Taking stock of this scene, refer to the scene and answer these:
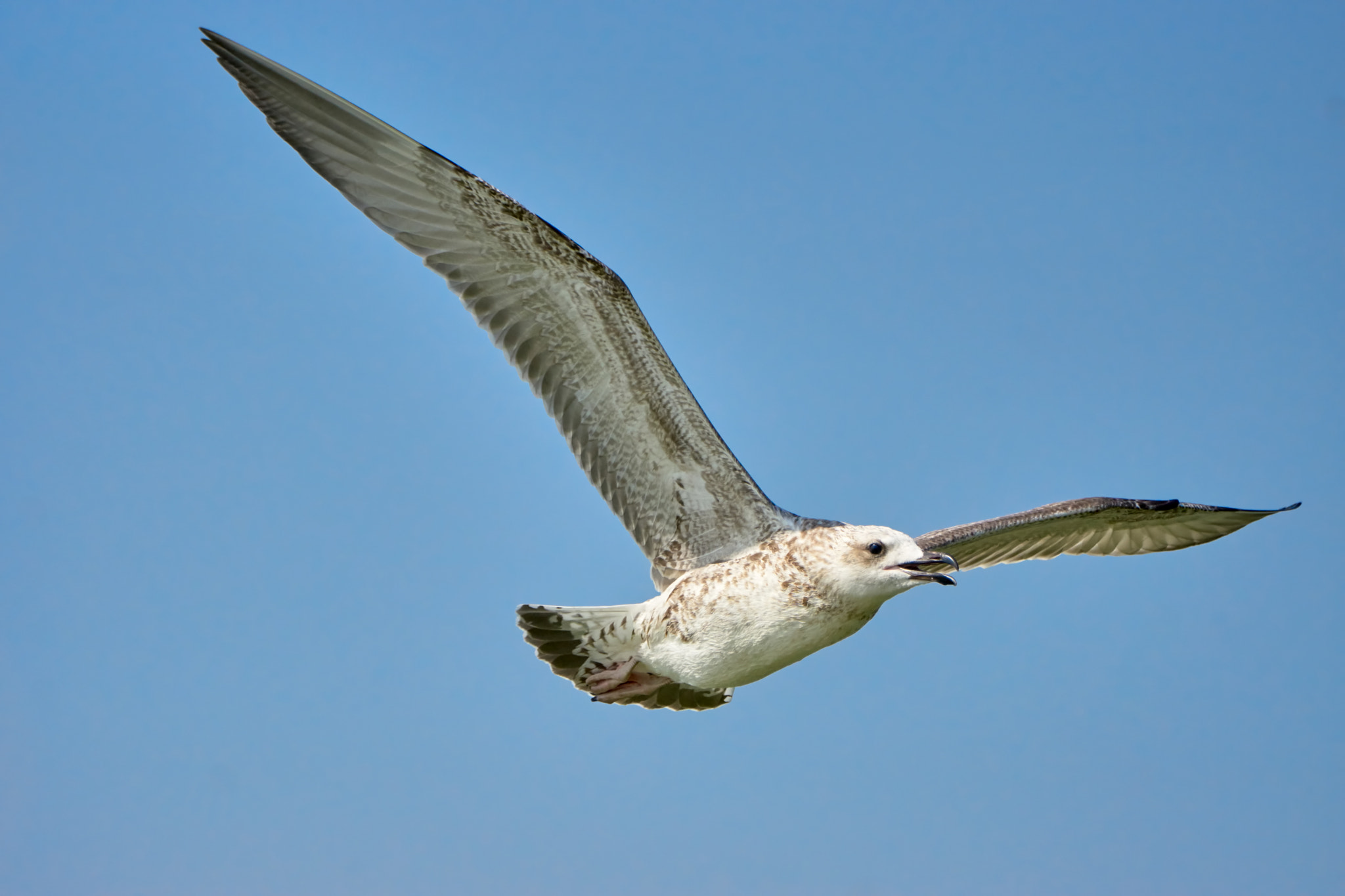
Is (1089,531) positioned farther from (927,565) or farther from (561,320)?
(561,320)

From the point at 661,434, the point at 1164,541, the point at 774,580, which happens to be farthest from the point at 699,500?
the point at 1164,541

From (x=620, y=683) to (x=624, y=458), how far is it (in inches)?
61.9

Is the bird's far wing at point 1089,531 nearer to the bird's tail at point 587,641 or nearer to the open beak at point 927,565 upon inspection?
the open beak at point 927,565

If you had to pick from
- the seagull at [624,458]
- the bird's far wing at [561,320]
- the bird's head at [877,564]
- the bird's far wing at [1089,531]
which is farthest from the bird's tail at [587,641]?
the bird's far wing at [1089,531]

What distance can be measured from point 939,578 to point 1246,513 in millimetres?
4402

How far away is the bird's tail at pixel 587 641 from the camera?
8.06 m

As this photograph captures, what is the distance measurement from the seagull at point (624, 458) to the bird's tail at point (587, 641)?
0.04ft

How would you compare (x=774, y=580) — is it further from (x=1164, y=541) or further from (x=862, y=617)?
(x=1164, y=541)

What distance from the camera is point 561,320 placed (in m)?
7.95

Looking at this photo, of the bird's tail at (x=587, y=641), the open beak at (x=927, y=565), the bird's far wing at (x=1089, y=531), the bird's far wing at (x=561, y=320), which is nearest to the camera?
the open beak at (x=927, y=565)

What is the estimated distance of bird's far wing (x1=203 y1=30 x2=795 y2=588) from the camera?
7707 mm

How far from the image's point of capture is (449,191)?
784cm

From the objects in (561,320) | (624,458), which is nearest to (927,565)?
(624,458)

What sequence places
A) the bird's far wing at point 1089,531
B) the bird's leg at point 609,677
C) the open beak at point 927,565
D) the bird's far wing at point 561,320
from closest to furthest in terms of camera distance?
1. the open beak at point 927,565
2. the bird's far wing at point 561,320
3. the bird's leg at point 609,677
4. the bird's far wing at point 1089,531
